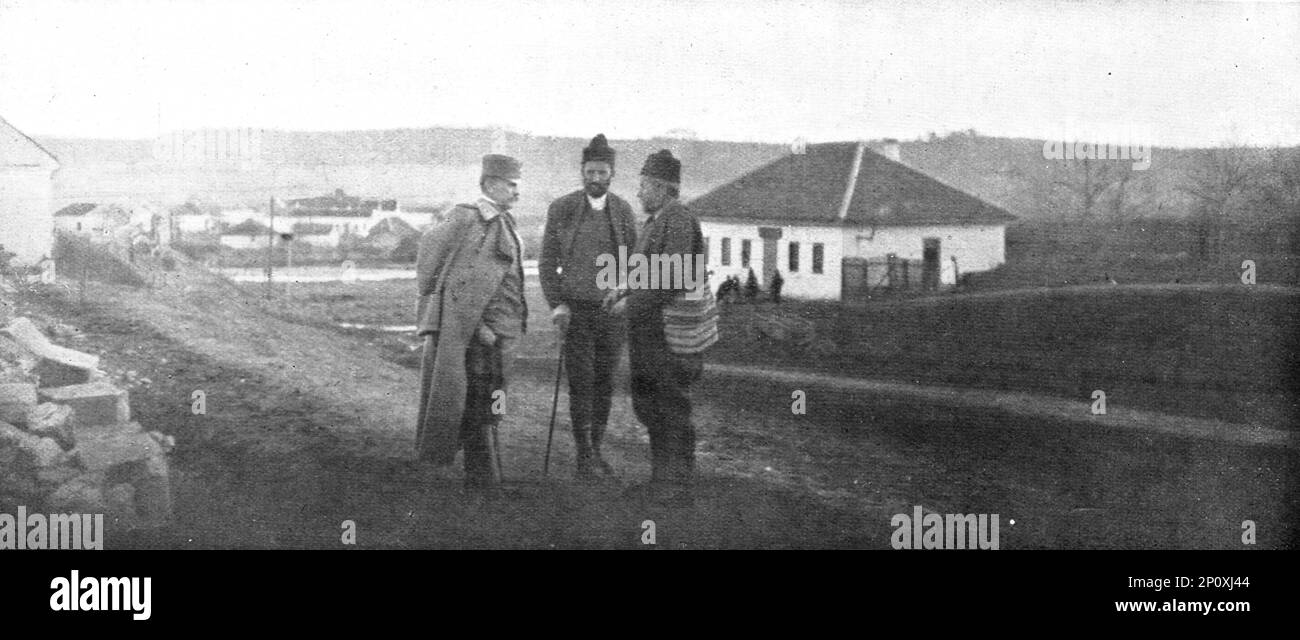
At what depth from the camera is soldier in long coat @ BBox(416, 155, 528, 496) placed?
605cm

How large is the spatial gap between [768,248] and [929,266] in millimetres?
945

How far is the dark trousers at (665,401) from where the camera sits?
6.15 m

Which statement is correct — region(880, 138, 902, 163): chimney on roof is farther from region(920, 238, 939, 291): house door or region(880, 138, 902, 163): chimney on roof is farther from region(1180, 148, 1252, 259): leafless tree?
region(1180, 148, 1252, 259): leafless tree

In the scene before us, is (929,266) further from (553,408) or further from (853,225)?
(553,408)

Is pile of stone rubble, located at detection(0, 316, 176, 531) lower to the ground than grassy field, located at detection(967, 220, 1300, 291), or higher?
lower

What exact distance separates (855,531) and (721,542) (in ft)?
2.39

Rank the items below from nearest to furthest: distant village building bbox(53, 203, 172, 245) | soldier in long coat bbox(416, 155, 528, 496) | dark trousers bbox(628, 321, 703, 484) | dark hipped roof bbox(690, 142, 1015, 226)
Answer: soldier in long coat bbox(416, 155, 528, 496) < dark trousers bbox(628, 321, 703, 484) < distant village building bbox(53, 203, 172, 245) < dark hipped roof bbox(690, 142, 1015, 226)

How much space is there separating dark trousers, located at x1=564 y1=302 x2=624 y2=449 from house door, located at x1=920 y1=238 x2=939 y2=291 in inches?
71.9

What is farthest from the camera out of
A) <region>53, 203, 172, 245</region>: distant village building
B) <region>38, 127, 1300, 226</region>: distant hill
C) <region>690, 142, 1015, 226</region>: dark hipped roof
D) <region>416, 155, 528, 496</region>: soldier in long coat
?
<region>690, 142, 1015, 226</region>: dark hipped roof

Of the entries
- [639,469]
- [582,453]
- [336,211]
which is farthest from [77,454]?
[639,469]

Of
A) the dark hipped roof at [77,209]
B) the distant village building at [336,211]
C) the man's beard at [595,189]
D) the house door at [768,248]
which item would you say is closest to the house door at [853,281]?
the house door at [768,248]

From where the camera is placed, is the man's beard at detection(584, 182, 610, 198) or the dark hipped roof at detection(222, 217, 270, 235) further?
the dark hipped roof at detection(222, 217, 270, 235)

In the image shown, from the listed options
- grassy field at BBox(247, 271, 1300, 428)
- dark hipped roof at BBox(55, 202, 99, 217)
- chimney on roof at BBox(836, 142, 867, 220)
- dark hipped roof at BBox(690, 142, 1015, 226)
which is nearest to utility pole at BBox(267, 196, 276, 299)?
grassy field at BBox(247, 271, 1300, 428)
